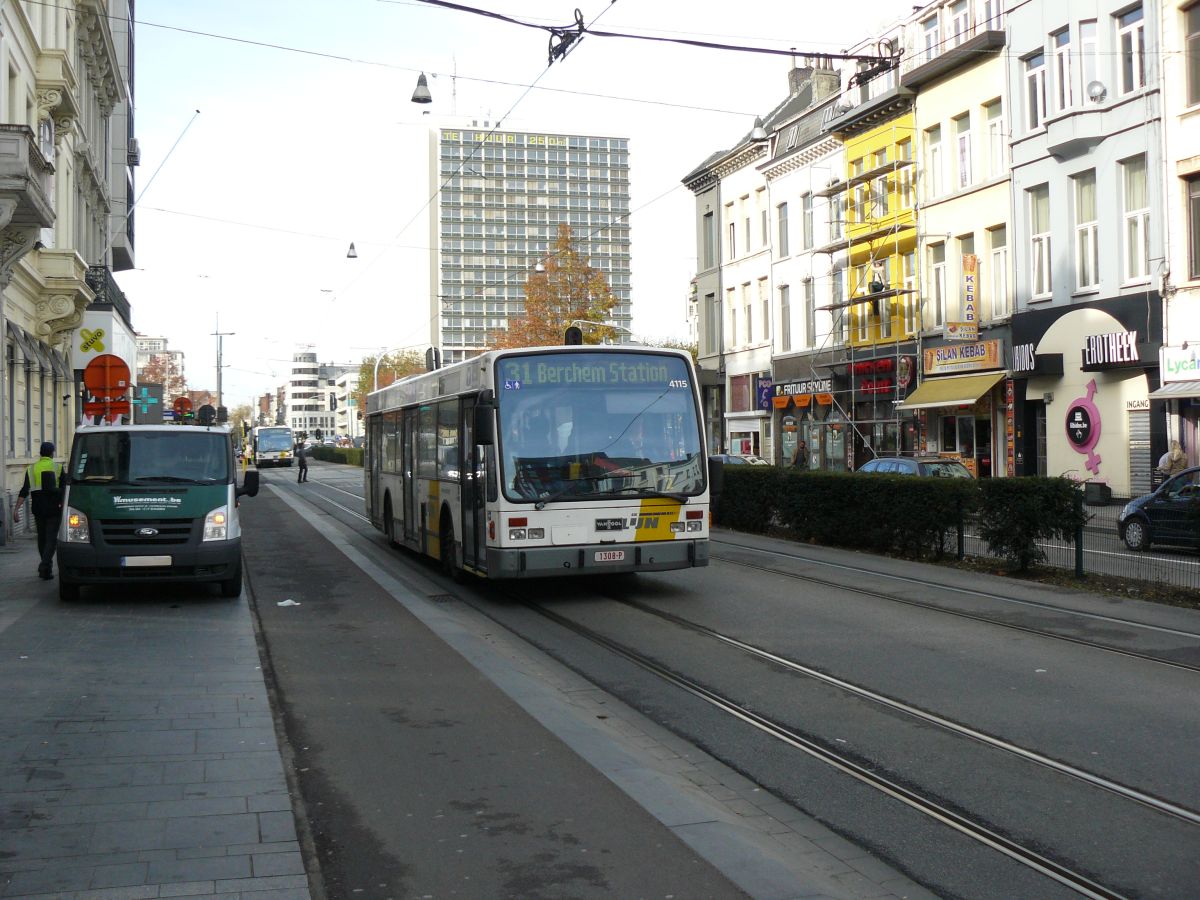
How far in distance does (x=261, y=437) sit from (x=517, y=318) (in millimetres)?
38714

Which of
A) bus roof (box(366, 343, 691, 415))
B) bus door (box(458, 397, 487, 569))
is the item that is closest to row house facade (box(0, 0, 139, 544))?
bus roof (box(366, 343, 691, 415))

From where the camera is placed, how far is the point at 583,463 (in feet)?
43.6

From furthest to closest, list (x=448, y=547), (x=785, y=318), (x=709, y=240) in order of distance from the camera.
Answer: (x=709, y=240) < (x=785, y=318) < (x=448, y=547)

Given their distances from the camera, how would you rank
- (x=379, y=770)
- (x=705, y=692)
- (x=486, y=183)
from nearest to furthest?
(x=379, y=770) → (x=705, y=692) → (x=486, y=183)

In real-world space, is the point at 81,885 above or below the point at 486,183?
below

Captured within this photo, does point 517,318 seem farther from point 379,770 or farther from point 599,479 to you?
point 379,770

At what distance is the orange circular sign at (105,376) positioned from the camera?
18.7 m

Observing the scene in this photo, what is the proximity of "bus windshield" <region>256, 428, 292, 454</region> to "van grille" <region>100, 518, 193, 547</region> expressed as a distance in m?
79.2

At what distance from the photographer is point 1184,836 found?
217 inches

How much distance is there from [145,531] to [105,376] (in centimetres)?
639

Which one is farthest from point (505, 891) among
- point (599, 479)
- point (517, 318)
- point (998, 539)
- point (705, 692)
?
point (517, 318)

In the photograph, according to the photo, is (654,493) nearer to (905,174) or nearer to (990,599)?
(990,599)

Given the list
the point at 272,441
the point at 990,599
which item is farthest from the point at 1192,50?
the point at 272,441

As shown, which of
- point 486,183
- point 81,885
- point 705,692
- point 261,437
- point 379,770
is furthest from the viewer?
point 486,183
